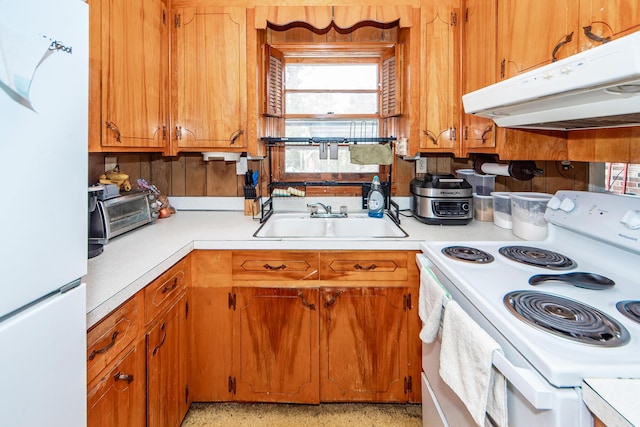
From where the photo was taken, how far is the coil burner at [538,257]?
3.87 ft

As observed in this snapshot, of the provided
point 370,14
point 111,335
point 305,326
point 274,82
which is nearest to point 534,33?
point 370,14

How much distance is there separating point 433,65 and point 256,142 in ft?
3.65

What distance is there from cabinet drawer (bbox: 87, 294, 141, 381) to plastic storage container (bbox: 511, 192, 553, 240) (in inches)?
67.2

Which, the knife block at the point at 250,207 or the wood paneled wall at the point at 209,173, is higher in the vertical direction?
the wood paneled wall at the point at 209,173

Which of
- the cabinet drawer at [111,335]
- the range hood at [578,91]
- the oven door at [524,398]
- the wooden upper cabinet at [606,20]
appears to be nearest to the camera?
the oven door at [524,398]

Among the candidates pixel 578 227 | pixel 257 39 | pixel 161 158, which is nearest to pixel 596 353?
pixel 578 227

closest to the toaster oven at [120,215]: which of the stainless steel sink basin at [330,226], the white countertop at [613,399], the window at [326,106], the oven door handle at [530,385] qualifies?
the stainless steel sink basin at [330,226]

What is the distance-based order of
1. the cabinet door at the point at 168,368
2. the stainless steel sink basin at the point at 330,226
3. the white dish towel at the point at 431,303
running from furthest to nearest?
1. the stainless steel sink basin at the point at 330,226
2. the cabinet door at the point at 168,368
3. the white dish towel at the point at 431,303

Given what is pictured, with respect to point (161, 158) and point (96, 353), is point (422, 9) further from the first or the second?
point (96, 353)

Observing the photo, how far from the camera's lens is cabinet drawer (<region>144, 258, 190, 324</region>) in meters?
1.18

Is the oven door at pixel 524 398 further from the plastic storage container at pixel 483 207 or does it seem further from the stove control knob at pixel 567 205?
the plastic storage container at pixel 483 207

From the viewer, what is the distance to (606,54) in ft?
2.44

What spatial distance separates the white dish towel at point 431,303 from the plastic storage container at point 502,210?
83cm

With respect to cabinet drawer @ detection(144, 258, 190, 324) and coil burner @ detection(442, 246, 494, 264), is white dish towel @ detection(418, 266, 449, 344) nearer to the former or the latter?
coil burner @ detection(442, 246, 494, 264)
